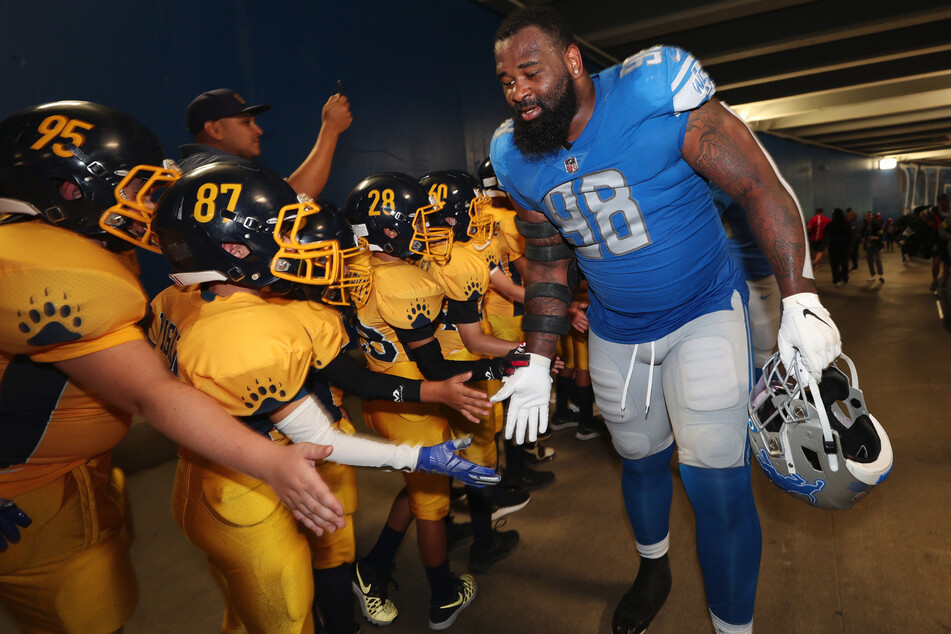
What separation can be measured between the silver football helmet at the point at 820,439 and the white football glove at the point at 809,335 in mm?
35

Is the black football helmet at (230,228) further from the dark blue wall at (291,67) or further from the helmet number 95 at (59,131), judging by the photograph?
the dark blue wall at (291,67)

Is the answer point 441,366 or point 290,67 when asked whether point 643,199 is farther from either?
point 290,67

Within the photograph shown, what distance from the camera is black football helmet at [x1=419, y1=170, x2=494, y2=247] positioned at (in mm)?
3441

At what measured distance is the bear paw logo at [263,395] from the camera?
1.66 meters

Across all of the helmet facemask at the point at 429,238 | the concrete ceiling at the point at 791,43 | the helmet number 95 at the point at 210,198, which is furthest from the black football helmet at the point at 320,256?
the concrete ceiling at the point at 791,43

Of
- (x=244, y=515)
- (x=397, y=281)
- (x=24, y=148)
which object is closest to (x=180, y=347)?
(x=244, y=515)

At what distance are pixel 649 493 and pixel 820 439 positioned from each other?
924 millimetres

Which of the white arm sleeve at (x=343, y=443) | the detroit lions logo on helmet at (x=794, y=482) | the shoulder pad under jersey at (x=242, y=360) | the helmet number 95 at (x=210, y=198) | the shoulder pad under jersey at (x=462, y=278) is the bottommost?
the detroit lions logo on helmet at (x=794, y=482)

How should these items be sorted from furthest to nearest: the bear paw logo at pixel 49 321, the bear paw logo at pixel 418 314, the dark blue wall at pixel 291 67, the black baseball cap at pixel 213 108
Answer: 1. the dark blue wall at pixel 291 67
2. the black baseball cap at pixel 213 108
3. the bear paw logo at pixel 418 314
4. the bear paw logo at pixel 49 321

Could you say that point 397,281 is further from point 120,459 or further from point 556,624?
point 120,459

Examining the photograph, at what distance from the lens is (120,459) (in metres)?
4.44

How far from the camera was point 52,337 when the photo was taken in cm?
140

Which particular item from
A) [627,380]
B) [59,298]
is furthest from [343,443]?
[627,380]

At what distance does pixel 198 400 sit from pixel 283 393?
0.30 m
